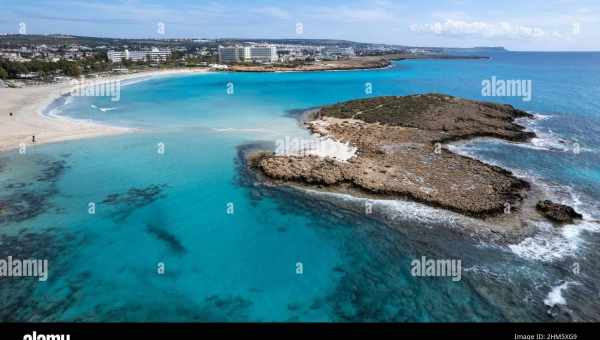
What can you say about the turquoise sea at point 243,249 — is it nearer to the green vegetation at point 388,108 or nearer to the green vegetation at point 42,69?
the green vegetation at point 388,108

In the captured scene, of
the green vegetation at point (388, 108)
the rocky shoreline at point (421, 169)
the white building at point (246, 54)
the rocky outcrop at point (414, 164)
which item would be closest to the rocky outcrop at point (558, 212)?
the rocky shoreline at point (421, 169)

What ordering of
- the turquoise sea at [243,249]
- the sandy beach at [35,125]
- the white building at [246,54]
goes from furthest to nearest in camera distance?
the white building at [246,54] → the sandy beach at [35,125] → the turquoise sea at [243,249]

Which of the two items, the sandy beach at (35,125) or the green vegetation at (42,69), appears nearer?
the sandy beach at (35,125)

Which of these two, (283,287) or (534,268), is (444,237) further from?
(283,287)

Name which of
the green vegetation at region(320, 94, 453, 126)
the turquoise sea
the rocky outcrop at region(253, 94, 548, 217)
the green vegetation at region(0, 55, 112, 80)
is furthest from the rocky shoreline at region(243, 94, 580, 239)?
the green vegetation at region(0, 55, 112, 80)

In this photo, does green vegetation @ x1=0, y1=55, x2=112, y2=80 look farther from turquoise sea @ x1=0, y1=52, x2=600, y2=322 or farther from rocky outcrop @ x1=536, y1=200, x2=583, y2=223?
rocky outcrop @ x1=536, y1=200, x2=583, y2=223

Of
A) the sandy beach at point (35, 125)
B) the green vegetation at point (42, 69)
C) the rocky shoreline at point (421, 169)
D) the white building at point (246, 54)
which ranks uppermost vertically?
the white building at point (246, 54)
